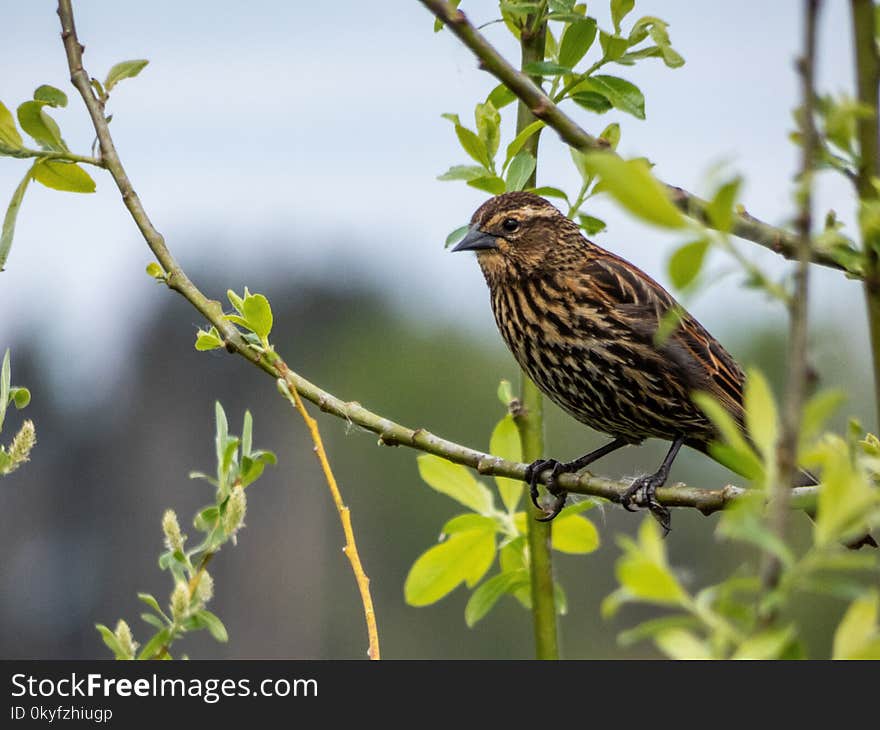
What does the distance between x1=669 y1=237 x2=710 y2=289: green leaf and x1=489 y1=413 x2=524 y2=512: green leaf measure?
5.19 feet

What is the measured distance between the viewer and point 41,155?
2.07 meters

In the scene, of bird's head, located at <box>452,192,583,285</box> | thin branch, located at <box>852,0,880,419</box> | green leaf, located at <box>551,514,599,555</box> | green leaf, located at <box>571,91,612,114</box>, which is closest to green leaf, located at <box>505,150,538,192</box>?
green leaf, located at <box>571,91,612,114</box>

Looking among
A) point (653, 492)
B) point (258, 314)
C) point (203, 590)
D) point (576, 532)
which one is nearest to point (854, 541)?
point (653, 492)

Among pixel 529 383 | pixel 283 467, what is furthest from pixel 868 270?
pixel 283 467

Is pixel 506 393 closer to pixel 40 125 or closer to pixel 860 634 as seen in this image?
pixel 40 125

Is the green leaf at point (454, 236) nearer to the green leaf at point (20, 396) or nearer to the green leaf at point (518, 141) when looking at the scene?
the green leaf at point (518, 141)

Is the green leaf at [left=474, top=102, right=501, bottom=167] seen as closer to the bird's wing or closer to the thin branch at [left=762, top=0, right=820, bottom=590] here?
the thin branch at [left=762, top=0, right=820, bottom=590]

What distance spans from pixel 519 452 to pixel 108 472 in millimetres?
46534

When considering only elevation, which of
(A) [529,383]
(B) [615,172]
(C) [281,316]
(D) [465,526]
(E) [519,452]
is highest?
(C) [281,316]

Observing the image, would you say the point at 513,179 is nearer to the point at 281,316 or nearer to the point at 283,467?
the point at 283,467

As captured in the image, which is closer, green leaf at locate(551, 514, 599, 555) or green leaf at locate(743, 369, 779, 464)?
green leaf at locate(743, 369, 779, 464)

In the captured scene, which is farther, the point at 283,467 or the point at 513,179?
the point at 283,467

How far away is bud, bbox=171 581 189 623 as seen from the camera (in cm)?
174
